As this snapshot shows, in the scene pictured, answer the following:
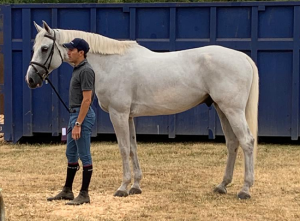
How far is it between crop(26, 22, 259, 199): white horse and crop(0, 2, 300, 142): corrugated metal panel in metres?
3.80

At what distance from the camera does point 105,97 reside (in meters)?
7.29

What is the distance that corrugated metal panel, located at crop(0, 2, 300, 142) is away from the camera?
11.0 metres

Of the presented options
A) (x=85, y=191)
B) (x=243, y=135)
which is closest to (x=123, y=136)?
(x=85, y=191)

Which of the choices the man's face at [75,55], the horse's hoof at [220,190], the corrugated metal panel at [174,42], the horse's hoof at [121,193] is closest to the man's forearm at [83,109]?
the man's face at [75,55]

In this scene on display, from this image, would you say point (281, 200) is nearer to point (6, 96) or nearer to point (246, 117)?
point (246, 117)

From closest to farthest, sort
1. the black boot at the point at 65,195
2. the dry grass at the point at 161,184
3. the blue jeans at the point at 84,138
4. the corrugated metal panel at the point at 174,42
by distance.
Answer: the dry grass at the point at 161,184 < the blue jeans at the point at 84,138 < the black boot at the point at 65,195 < the corrugated metal panel at the point at 174,42

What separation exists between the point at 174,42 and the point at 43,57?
429cm

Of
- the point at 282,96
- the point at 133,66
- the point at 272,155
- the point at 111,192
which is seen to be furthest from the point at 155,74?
the point at 282,96

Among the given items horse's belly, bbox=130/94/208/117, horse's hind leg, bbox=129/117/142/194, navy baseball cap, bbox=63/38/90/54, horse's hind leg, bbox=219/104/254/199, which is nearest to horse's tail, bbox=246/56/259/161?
horse's hind leg, bbox=219/104/254/199

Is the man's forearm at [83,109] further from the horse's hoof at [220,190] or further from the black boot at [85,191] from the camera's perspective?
the horse's hoof at [220,190]

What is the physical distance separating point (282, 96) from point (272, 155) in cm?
132

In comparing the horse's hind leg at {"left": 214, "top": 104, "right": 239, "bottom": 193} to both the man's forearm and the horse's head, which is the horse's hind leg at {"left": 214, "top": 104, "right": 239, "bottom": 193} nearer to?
the man's forearm

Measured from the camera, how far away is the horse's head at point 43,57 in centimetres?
715

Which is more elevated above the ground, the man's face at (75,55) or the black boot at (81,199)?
the man's face at (75,55)
